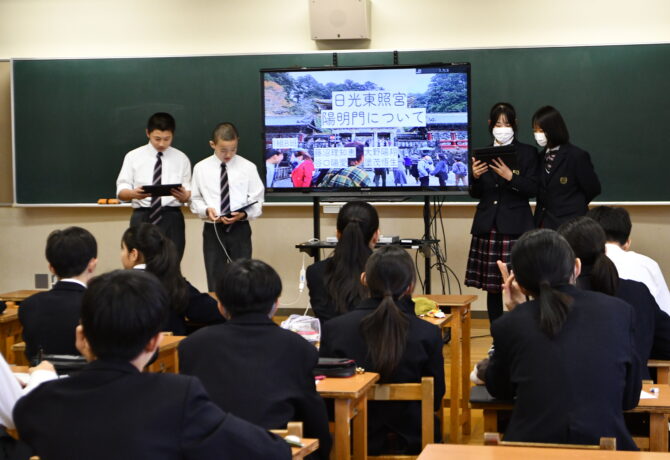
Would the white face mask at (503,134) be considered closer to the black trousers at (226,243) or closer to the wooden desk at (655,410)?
the black trousers at (226,243)

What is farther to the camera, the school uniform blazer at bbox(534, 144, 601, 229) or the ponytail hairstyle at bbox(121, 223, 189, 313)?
the school uniform blazer at bbox(534, 144, 601, 229)

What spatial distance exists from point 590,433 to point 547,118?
348 cm

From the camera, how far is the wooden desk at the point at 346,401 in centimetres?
290

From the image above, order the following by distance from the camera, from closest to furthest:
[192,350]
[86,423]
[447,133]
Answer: [86,423], [192,350], [447,133]

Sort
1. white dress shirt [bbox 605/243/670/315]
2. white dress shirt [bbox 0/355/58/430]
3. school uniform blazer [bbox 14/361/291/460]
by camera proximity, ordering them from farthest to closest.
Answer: white dress shirt [bbox 605/243/670/315]
white dress shirt [bbox 0/355/58/430]
school uniform blazer [bbox 14/361/291/460]

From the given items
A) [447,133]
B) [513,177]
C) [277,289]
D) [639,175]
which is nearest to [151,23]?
[447,133]

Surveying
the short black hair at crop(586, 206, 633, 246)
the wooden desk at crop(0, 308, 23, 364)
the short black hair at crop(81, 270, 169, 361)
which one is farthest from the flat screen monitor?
the short black hair at crop(81, 270, 169, 361)

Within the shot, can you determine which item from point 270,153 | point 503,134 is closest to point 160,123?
point 270,153

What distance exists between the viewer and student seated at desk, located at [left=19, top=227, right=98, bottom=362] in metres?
3.46

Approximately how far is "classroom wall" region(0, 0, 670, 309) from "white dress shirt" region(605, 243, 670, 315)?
3286 millimetres

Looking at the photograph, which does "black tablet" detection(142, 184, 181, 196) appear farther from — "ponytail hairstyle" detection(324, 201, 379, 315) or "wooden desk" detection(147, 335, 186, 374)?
"wooden desk" detection(147, 335, 186, 374)

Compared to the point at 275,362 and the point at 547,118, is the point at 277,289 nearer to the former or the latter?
the point at 275,362

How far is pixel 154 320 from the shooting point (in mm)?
1823

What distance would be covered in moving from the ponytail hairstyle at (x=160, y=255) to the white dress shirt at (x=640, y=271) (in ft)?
6.37
